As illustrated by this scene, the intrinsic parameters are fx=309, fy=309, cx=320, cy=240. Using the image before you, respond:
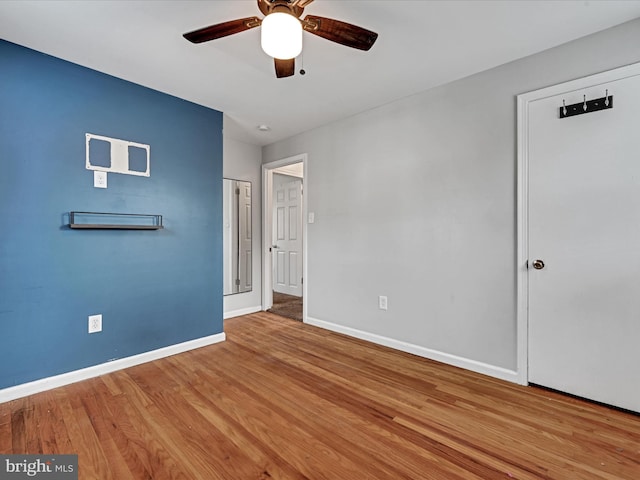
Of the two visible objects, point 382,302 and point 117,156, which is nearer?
point 117,156

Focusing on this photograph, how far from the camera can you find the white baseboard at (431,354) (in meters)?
2.35

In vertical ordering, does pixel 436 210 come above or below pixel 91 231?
above

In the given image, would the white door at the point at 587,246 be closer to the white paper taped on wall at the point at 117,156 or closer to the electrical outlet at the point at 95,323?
the white paper taped on wall at the point at 117,156

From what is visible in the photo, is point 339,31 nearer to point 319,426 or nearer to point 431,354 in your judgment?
point 319,426

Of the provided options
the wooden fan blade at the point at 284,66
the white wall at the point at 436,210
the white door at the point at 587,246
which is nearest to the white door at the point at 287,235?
the white wall at the point at 436,210

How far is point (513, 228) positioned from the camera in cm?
231

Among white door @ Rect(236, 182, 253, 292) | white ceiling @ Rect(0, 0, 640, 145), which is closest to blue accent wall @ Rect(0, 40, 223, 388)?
white ceiling @ Rect(0, 0, 640, 145)

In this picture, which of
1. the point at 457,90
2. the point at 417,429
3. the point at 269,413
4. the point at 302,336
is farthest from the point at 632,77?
the point at 302,336

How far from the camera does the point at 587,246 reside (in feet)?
6.64

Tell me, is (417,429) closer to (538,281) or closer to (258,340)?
(538,281)

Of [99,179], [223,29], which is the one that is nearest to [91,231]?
[99,179]

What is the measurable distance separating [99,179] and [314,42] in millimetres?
1950

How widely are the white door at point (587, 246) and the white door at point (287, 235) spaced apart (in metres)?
3.84

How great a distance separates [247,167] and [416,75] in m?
2.55
